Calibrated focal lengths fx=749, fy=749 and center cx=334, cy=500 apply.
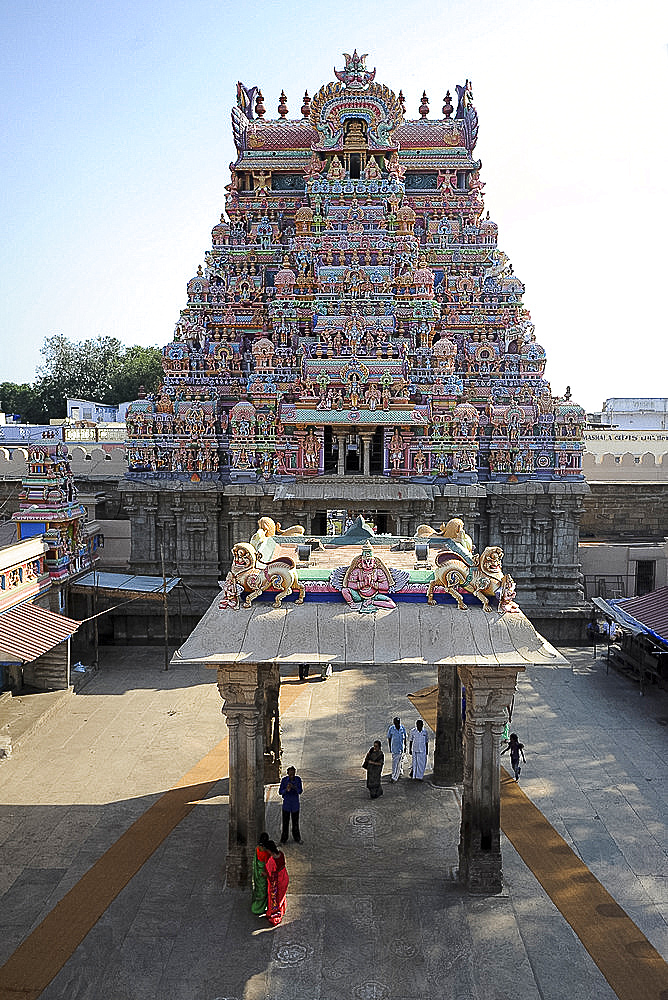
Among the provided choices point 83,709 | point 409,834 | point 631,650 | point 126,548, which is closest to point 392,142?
point 126,548

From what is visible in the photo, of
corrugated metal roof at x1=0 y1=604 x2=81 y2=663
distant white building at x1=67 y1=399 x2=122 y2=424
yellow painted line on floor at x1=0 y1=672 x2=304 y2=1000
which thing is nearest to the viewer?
yellow painted line on floor at x1=0 y1=672 x2=304 y2=1000

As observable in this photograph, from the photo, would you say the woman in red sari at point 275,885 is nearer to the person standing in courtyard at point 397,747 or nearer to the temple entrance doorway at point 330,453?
the person standing in courtyard at point 397,747

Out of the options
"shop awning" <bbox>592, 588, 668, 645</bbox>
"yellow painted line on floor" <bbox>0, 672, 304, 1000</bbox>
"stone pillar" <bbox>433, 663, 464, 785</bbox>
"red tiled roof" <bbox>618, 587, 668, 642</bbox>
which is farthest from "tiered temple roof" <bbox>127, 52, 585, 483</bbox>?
"yellow painted line on floor" <bbox>0, 672, 304, 1000</bbox>

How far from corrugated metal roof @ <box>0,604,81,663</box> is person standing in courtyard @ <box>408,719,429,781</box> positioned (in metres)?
7.38

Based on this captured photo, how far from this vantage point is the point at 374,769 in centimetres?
1246

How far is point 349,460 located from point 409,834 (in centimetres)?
1378

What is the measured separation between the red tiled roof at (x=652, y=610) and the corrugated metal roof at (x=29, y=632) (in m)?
13.4

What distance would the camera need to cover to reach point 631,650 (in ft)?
64.9

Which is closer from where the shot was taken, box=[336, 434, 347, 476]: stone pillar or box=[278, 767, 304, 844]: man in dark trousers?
box=[278, 767, 304, 844]: man in dark trousers

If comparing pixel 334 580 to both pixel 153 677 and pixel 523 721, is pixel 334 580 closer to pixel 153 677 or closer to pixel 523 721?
pixel 523 721

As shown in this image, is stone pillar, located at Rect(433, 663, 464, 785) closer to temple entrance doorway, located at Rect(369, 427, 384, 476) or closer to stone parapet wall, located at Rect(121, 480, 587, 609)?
stone parapet wall, located at Rect(121, 480, 587, 609)

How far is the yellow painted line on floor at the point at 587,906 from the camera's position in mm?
8422

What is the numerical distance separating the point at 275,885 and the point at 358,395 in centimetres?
1601

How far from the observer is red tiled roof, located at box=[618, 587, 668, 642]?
1747cm
